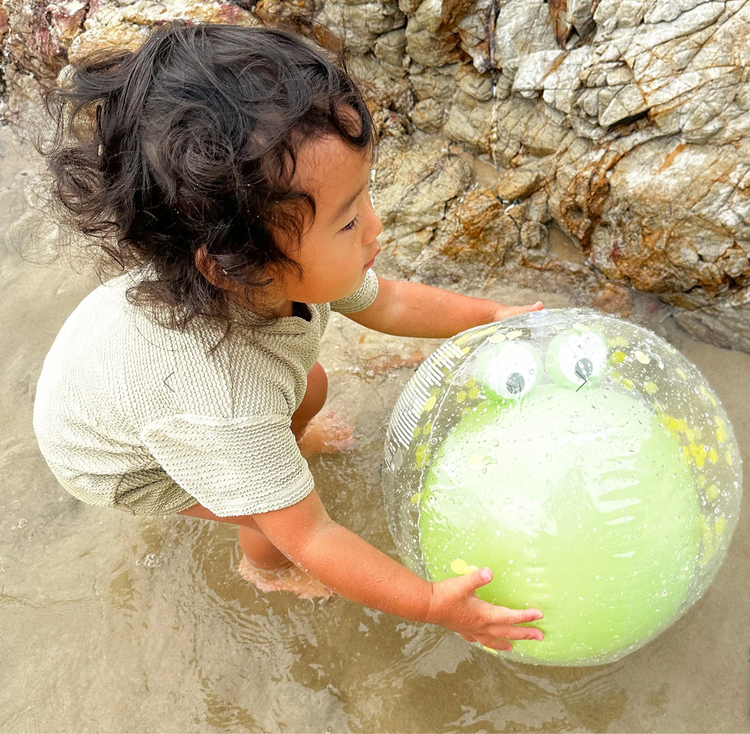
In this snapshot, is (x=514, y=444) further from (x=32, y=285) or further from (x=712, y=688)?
(x=32, y=285)

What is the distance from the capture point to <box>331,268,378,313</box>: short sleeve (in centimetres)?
218

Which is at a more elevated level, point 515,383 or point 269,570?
point 515,383

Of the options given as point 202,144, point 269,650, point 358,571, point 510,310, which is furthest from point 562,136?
point 269,650

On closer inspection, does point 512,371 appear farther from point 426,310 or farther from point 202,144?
point 202,144

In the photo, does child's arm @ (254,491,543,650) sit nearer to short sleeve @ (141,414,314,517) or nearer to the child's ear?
short sleeve @ (141,414,314,517)

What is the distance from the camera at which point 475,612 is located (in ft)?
5.22

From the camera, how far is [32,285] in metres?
3.35

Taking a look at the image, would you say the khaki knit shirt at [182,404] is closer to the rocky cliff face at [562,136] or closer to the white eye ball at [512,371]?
the white eye ball at [512,371]

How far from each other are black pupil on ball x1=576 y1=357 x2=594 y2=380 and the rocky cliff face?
1122mm

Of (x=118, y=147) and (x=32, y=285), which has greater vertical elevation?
(x=118, y=147)

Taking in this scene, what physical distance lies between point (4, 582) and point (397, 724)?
57.0 inches

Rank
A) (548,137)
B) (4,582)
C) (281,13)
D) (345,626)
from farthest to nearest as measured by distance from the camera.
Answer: (281,13)
(548,137)
(4,582)
(345,626)

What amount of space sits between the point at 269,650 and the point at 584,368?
52.8 inches

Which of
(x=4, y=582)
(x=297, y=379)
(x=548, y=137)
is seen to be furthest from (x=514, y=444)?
(x=4, y=582)
